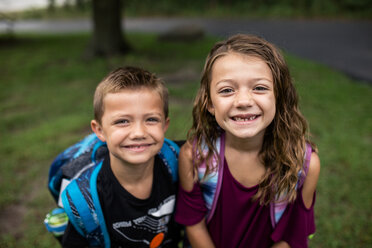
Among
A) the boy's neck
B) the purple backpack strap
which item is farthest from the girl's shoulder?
the purple backpack strap

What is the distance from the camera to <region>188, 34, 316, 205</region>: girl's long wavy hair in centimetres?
167

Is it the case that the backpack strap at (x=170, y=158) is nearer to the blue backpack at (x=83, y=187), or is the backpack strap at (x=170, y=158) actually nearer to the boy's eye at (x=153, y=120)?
the blue backpack at (x=83, y=187)

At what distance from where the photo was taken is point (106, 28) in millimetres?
8938

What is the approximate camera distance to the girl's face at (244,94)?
1594 mm

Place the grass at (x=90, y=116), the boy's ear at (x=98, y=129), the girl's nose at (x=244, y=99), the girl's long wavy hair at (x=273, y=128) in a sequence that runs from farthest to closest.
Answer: the grass at (x=90, y=116) < the boy's ear at (x=98, y=129) < the girl's long wavy hair at (x=273, y=128) < the girl's nose at (x=244, y=99)

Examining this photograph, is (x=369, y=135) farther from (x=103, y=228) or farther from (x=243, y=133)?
(x=103, y=228)

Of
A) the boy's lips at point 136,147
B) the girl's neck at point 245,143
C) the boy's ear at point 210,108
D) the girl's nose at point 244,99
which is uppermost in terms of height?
the girl's nose at point 244,99

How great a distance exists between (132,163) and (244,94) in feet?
2.22

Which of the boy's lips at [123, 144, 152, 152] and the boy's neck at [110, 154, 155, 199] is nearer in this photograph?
the boy's lips at [123, 144, 152, 152]

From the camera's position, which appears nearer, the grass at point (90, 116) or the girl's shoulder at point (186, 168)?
the girl's shoulder at point (186, 168)

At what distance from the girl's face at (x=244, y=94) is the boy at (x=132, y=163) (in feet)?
1.16

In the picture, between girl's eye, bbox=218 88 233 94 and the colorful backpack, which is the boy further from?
girl's eye, bbox=218 88 233 94

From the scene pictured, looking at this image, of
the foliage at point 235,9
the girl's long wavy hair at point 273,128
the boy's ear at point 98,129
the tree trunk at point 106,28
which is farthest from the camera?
the foliage at point 235,9

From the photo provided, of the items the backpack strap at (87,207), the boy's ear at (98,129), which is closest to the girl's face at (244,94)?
the boy's ear at (98,129)
